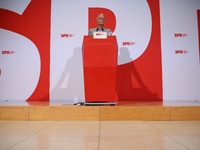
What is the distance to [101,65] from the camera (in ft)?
7.00

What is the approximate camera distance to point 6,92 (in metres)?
3.59

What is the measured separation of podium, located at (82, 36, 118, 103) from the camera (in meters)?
2.13

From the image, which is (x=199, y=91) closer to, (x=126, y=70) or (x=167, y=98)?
(x=167, y=98)

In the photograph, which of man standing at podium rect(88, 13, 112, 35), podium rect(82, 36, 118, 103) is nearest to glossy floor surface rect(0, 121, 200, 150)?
podium rect(82, 36, 118, 103)

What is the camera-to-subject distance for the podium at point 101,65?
84.0 inches

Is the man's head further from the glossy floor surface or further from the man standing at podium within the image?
the glossy floor surface

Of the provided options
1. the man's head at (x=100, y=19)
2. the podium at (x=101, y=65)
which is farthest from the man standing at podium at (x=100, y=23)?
the podium at (x=101, y=65)

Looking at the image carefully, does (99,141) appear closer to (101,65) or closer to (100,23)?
(101,65)

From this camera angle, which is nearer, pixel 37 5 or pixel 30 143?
pixel 30 143

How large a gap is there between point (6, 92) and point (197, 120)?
3.08m

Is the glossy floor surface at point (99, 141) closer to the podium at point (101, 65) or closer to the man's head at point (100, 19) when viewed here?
the podium at point (101, 65)

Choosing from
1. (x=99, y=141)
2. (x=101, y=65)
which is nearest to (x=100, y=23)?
(x=101, y=65)

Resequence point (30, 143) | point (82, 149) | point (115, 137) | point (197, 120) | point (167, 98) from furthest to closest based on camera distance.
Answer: point (167, 98)
point (197, 120)
point (115, 137)
point (30, 143)
point (82, 149)

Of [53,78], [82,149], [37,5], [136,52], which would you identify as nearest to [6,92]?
[53,78]
